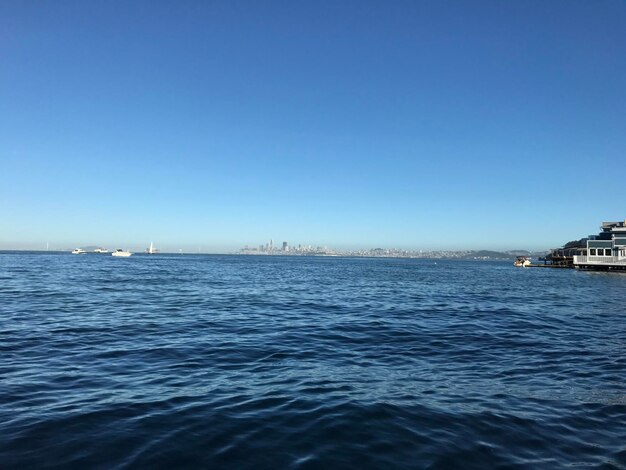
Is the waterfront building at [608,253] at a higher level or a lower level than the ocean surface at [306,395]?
higher

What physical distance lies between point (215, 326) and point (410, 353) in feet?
28.8

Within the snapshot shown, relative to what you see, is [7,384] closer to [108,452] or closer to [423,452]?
[108,452]

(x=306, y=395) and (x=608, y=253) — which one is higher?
(x=608, y=253)

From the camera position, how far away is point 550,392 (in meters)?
9.49

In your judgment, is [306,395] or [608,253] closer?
[306,395]

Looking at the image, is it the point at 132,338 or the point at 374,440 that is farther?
the point at 132,338

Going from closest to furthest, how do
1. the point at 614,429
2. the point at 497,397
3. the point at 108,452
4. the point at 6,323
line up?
the point at 108,452 < the point at 614,429 < the point at 497,397 < the point at 6,323

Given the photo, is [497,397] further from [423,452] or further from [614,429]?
[423,452]

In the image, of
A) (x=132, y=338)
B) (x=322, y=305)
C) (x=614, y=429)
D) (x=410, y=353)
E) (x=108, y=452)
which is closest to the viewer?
(x=108, y=452)

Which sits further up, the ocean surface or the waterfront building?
the waterfront building

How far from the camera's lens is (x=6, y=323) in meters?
17.8

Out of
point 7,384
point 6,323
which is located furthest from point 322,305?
point 7,384

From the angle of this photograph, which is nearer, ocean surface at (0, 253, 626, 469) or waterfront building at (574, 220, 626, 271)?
ocean surface at (0, 253, 626, 469)

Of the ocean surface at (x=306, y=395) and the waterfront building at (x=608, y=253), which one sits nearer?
the ocean surface at (x=306, y=395)
